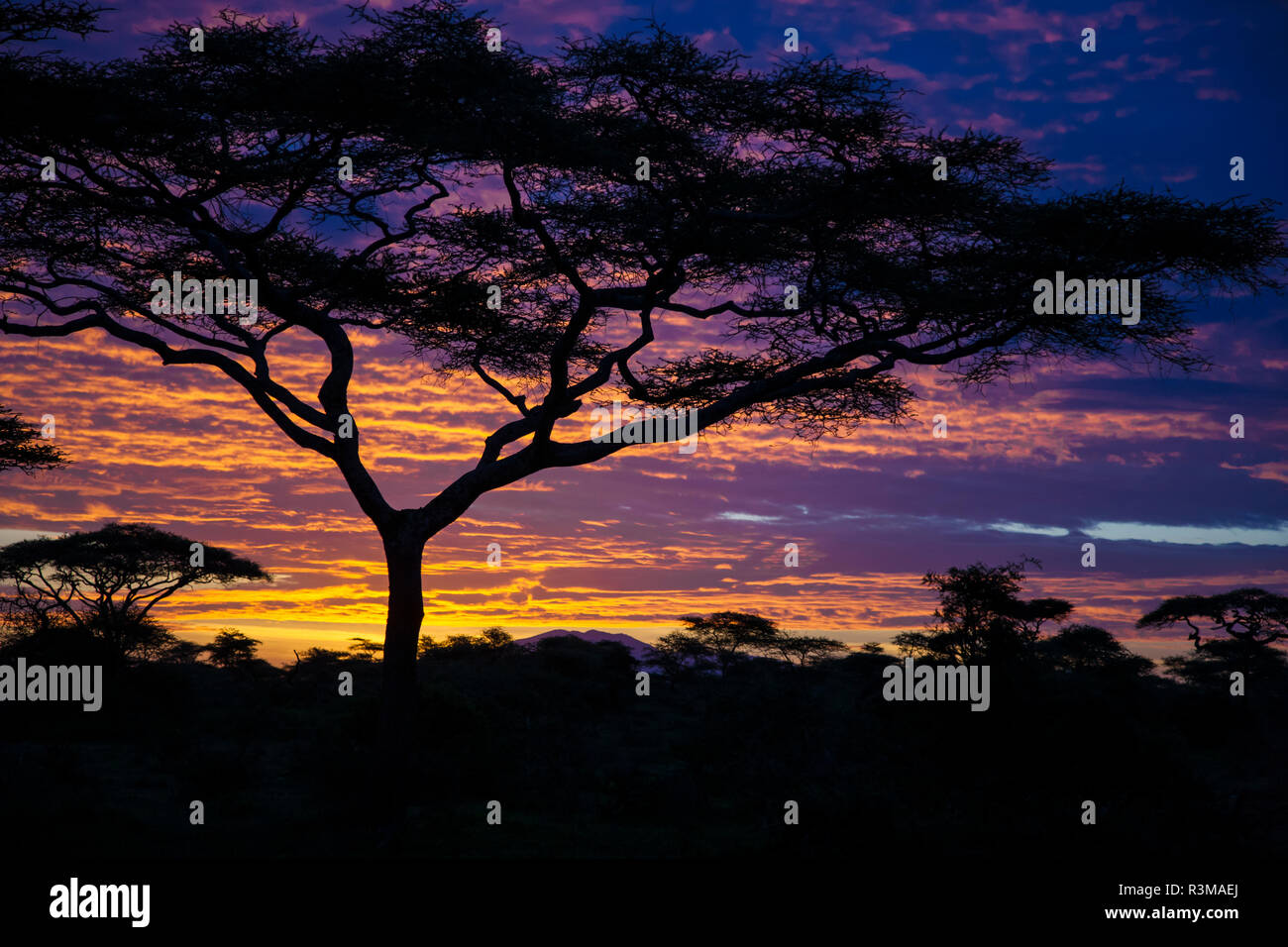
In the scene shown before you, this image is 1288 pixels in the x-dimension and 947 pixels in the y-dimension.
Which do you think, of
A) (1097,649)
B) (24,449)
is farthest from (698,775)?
(1097,649)

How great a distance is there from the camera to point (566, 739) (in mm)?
18359

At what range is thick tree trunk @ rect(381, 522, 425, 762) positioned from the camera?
507 inches

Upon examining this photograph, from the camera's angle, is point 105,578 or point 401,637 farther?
point 105,578

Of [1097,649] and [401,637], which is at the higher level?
[401,637]

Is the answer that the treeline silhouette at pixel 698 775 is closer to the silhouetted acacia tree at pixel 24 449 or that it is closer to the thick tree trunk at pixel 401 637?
the thick tree trunk at pixel 401 637

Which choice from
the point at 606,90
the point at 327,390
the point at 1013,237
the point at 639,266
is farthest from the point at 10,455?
the point at 1013,237

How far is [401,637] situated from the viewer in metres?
13.1

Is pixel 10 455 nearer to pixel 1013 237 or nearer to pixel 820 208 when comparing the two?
pixel 820 208

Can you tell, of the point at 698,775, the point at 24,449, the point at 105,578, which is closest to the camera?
the point at 698,775

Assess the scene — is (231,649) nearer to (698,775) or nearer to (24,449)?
(24,449)

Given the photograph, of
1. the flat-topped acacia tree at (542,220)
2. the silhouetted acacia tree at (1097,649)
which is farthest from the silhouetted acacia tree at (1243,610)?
the flat-topped acacia tree at (542,220)

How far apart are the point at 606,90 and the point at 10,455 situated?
16.5 m

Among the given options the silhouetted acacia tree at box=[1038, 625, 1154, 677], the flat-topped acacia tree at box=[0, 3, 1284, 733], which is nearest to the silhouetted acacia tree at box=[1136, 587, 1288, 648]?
the silhouetted acacia tree at box=[1038, 625, 1154, 677]
